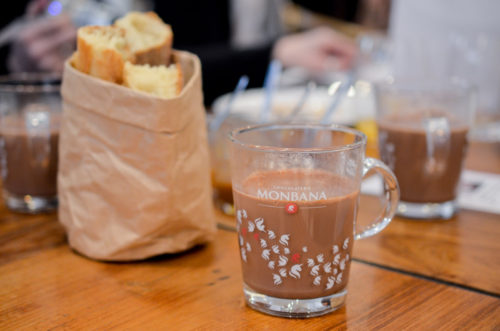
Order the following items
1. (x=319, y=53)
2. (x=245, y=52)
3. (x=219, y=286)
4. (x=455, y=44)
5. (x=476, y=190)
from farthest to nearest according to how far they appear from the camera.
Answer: (x=245, y=52) < (x=319, y=53) < (x=455, y=44) < (x=476, y=190) < (x=219, y=286)

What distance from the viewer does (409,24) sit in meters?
1.96

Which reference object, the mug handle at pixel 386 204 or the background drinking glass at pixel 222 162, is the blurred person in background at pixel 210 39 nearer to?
the background drinking glass at pixel 222 162

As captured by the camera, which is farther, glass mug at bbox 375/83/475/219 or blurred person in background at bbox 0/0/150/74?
blurred person in background at bbox 0/0/150/74

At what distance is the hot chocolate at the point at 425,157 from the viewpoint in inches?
39.2

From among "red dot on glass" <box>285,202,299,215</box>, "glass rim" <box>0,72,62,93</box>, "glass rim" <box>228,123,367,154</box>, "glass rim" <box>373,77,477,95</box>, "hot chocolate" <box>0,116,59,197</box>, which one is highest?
"glass rim" <box>228,123,367,154</box>

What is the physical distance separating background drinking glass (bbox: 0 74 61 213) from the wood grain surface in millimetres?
168

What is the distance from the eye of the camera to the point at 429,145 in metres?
0.99

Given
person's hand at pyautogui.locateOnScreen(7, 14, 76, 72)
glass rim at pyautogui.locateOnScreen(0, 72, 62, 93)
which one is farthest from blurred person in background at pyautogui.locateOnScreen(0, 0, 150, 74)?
glass rim at pyautogui.locateOnScreen(0, 72, 62, 93)

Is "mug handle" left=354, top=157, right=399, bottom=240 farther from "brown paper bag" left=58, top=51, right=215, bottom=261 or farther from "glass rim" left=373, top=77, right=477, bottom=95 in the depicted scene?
"glass rim" left=373, top=77, right=477, bottom=95

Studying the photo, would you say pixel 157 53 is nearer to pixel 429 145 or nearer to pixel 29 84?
pixel 29 84

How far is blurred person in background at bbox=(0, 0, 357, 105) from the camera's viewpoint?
75.7 inches

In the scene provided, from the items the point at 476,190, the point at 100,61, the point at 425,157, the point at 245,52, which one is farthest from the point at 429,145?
the point at 245,52

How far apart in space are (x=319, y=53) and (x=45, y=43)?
1246 millimetres

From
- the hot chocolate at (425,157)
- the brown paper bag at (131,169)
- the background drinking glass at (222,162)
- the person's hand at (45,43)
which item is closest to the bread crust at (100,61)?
Result: the brown paper bag at (131,169)
